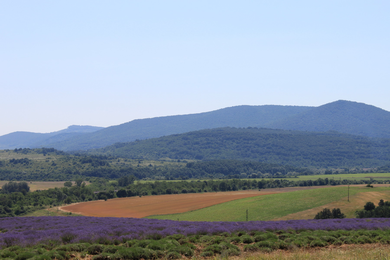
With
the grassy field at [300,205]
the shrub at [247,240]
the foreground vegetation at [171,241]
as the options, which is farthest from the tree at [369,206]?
the shrub at [247,240]

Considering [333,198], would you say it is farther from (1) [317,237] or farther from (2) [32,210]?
(2) [32,210]

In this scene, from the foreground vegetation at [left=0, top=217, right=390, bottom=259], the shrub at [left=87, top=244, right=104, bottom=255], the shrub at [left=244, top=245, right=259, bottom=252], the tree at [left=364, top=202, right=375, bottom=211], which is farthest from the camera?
the tree at [left=364, top=202, right=375, bottom=211]

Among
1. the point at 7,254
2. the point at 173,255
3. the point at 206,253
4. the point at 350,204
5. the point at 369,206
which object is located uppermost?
the point at 7,254

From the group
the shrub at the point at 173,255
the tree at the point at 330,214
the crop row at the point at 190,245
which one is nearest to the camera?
the crop row at the point at 190,245

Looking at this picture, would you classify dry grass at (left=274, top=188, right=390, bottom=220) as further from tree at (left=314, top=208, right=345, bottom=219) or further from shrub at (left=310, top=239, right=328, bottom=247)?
shrub at (left=310, top=239, right=328, bottom=247)

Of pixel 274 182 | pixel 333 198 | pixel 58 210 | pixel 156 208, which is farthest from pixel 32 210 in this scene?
pixel 274 182

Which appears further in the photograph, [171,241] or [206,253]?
[171,241]

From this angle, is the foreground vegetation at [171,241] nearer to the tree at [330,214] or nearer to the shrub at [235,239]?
the shrub at [235,239]

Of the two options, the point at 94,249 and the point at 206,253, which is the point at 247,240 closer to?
the point at 206,253

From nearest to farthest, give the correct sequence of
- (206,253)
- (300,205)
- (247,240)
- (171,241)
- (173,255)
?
1. (173,255)
2. (206,253)
3. (171,241)
4. (247,240)
5. (300,205)

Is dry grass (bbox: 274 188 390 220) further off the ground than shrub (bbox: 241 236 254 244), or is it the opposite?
shrub (bbox: 241 236 254 244)

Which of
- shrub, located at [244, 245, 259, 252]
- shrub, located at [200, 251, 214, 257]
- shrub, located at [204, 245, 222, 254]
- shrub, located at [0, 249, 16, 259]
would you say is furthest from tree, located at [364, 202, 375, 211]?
shrub, located at [0, 249, 16, 259]

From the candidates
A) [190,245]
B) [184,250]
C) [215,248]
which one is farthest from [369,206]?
[184,250]

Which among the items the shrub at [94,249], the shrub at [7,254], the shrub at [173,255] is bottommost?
the shrub at [173,255]
